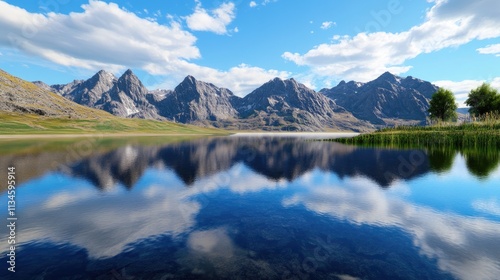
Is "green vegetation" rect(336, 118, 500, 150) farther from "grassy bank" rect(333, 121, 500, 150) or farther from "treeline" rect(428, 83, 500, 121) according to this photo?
"treeline" rect(428, 83, 500, 121)

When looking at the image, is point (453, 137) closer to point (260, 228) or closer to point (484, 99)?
point (484, 99)

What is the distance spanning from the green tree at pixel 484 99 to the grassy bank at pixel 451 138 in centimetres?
4235

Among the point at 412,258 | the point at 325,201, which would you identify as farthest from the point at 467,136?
the point at 412,258

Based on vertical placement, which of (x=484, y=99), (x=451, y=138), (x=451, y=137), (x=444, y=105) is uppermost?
(x=484, y=99)

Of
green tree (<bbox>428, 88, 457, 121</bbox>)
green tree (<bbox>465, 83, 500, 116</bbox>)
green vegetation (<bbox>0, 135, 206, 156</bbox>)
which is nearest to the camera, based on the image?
green vegetation (<bbox>0, 135, 206, 156</bbox>)

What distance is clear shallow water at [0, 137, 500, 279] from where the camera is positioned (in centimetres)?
1234

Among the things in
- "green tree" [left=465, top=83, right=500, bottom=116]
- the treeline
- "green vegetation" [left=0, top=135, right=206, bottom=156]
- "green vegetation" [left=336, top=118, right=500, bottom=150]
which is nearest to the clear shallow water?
"green vegetation" [left=0, top=135, right=206, bottom=156]

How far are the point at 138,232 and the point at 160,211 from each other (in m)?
4.33

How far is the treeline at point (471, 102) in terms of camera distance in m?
108

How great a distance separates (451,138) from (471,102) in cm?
6637

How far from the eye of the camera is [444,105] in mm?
117688

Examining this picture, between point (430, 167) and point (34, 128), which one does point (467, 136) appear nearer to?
point (430, 167)

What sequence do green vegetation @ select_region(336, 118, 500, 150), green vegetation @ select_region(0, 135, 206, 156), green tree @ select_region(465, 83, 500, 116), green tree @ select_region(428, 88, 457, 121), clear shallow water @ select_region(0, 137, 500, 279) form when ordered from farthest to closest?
green tree @ select_region(428, 88, 457, 121) → green tree @ select_region(465, 83, 500, 116) → green vegetation @ select_region(0, 135, 206, 156) → green vegetation @ select_region(336, 118, 500, 150) → clear shallow water @ select_region(0, 137, 500, 279)

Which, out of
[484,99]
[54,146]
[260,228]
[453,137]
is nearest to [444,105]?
[484,99]
